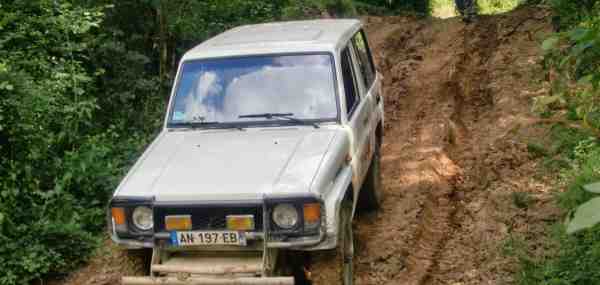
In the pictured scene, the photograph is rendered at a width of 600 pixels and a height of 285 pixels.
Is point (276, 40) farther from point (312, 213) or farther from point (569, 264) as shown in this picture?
point (569, 264)

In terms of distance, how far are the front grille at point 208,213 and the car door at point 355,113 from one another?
125cm

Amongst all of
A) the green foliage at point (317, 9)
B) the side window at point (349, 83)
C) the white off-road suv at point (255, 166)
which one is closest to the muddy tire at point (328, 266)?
the white off-road suv at point (255, 166)

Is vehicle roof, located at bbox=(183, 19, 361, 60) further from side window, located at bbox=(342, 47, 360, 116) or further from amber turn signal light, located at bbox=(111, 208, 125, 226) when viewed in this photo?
amber turn signal light, located at bbox=(111, 208, 125, 226)

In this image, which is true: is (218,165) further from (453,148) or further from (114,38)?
(114,38)

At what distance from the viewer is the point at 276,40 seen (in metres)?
5.45

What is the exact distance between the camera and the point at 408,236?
19.4ft

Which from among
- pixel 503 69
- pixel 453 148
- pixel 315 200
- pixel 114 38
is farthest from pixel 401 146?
pixel 315 200

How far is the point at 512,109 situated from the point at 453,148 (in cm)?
114

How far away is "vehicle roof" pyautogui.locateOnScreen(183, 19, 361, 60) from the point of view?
→ 5.29m

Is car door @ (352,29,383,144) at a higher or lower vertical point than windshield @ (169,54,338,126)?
lower

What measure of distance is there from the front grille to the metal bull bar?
78 millimetres

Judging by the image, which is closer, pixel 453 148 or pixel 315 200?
pixel 315 200

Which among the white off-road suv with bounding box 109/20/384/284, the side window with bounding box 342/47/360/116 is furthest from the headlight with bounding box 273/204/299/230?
the side window with bounding box 342/47/360/116

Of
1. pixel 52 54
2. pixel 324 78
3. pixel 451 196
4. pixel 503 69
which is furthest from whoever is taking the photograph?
pixel 503 69
